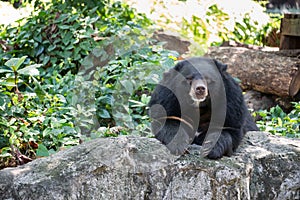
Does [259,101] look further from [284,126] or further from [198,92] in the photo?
[198,92]

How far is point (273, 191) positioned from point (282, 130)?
1.93 m

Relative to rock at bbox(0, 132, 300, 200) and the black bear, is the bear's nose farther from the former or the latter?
rock at bbox(0, 132, 300, 200)

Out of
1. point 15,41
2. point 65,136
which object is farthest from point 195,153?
point 15,41

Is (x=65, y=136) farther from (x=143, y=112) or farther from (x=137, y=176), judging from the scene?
(x=137, y=176)

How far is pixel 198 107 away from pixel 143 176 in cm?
68

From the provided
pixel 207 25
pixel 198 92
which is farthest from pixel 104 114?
pixel 207 25

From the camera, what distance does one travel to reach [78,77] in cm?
636

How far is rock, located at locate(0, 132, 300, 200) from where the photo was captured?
3.20 m

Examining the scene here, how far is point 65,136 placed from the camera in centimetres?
518

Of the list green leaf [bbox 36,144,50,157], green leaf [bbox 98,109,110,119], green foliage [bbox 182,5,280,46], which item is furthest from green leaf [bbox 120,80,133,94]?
green foliage [bbox 182,5,280,46]

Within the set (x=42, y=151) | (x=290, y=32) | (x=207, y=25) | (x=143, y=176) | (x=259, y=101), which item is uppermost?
(x=290, y=32)

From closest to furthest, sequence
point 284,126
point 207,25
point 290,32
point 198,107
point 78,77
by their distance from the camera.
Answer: point 198,107
point 284,126
point 78,77
point 290,32
point 207,25

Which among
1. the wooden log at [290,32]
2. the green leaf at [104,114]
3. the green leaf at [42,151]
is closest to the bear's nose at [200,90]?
the green leaf at [42,151]

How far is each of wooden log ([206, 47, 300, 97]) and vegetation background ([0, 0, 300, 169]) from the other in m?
0.99
